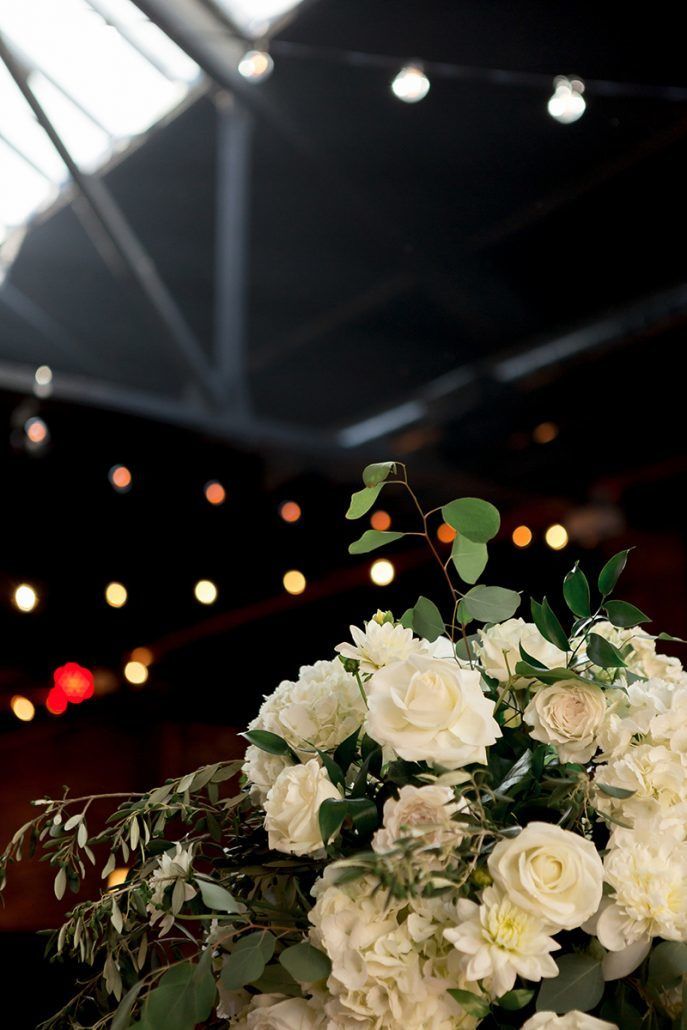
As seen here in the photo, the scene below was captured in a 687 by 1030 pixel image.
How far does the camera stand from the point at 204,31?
12.0 ft

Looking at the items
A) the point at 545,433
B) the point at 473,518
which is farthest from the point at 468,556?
the point at 545,433

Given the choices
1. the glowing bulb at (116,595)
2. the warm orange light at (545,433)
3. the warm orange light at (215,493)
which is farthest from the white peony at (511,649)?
the warm orange light at (545,433)

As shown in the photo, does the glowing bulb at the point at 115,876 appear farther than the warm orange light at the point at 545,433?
No

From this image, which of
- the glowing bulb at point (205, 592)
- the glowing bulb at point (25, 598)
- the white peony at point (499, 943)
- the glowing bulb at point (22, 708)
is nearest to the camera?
the white peony at point (499, 943)

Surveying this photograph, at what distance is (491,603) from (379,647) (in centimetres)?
11

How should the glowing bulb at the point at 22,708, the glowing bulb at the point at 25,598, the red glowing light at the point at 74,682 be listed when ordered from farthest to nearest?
1. the glowing bulb at the point at 25,598
2. the red glowing light at the point at 74,682
3. the glowing bulb at the point at 22,708

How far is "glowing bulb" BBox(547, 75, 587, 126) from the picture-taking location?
11.1ft

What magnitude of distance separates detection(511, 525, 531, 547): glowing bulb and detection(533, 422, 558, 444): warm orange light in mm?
406

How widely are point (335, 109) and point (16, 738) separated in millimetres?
2446

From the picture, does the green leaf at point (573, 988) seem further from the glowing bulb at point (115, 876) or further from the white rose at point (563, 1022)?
the glowing bulb at point (115, 876)

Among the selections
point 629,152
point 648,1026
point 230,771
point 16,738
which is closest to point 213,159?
point 629,152

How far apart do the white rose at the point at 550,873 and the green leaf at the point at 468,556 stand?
0.24m

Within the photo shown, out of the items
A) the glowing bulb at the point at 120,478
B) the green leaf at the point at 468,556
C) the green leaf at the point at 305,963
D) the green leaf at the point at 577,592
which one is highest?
the glowing bulb at the point at 120,478

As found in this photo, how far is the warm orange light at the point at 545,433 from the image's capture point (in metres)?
4.34
